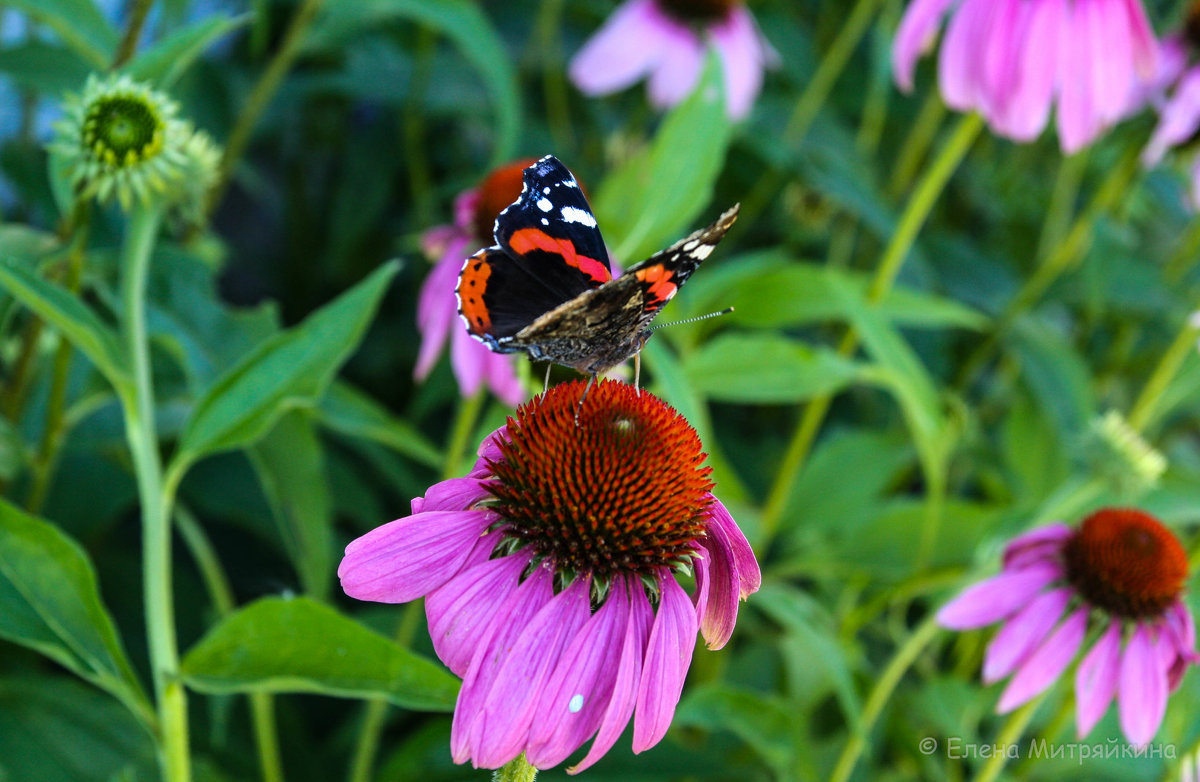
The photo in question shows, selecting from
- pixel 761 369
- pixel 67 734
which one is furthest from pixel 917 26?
pixel 67 734

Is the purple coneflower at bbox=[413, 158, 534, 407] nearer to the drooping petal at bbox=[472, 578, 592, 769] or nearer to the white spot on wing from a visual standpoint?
the white spot on wing

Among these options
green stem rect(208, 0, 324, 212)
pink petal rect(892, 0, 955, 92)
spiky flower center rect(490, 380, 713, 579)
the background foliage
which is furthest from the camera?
green stem rect(208, 0, 324, 212)

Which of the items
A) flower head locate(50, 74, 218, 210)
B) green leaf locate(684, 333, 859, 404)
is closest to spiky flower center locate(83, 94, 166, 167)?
flower head locate(50, 74, 218, 210)

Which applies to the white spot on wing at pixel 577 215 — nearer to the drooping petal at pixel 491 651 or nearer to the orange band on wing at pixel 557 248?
the orange band on wing at pixel 557 248

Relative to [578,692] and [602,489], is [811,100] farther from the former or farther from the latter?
[578,692]

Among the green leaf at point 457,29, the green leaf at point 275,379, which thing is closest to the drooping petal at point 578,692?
the green leaf at point 275,379

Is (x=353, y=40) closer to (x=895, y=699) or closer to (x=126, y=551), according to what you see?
(x=126, y=551)
